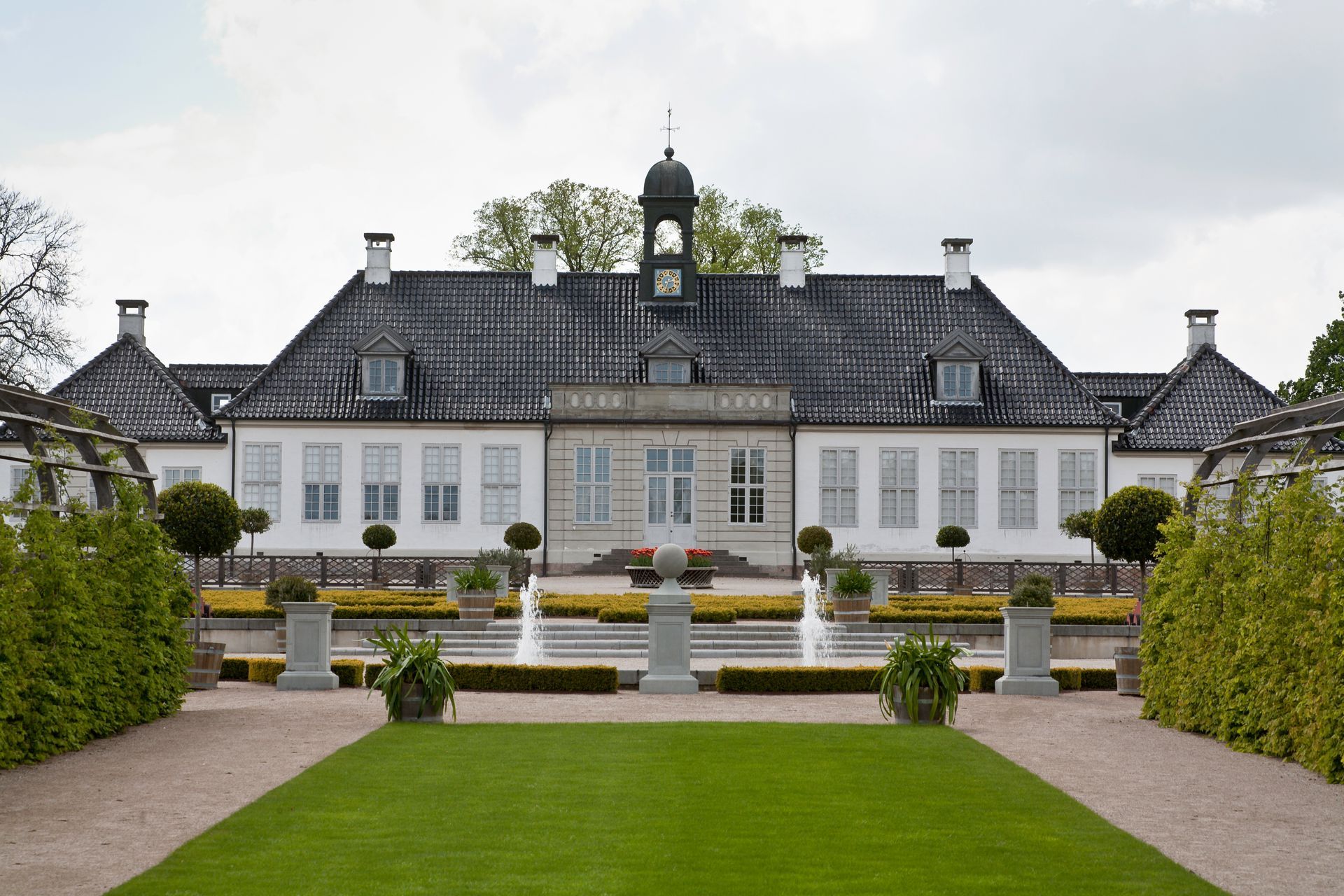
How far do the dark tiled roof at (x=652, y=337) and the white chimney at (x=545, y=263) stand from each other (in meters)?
0.25

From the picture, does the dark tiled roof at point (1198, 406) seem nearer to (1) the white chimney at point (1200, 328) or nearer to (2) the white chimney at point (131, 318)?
(1) the white chimney at point (1200, 328)

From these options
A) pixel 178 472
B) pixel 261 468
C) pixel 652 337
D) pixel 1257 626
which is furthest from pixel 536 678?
pixel 178 472

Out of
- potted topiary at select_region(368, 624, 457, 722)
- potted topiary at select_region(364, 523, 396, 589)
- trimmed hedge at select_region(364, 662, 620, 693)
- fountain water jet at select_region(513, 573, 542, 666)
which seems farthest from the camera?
potted topiary at select_region(364, 523, 396, 589)

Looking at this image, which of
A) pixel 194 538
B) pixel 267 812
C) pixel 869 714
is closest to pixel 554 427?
pixel 194 538

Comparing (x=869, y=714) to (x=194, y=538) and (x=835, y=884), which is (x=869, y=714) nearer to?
(x=835, y=884)

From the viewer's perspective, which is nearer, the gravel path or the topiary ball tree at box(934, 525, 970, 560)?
the gravel path

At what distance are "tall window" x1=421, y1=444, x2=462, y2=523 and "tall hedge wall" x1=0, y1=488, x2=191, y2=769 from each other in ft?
74.8

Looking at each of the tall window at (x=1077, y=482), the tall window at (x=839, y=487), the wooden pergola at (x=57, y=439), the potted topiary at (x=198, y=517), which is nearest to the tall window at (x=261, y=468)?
the tall window at (x=839, y=487)

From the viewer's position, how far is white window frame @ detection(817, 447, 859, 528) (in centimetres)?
3950

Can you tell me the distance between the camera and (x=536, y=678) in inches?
758

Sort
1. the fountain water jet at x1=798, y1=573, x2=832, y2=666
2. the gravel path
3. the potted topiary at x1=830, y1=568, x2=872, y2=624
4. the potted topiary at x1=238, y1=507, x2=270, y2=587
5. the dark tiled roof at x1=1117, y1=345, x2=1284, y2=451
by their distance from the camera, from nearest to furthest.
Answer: the gravel path < the fountain water jet at x1=798, y1=573, x2=832, y2=666 < the potted topiary at x1=830, y1=568, x2=872, y2=624 < the potted topiary at x1=238, y1=507, x2=270, y2=587 < the dark tiled roof at x1=1117, y1=345, x2=1284, y2=451

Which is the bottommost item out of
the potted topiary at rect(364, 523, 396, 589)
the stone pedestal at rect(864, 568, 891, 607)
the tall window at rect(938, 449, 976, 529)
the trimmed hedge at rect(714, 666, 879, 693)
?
the trimmed hedge at rect(714, 666, 879, 693)

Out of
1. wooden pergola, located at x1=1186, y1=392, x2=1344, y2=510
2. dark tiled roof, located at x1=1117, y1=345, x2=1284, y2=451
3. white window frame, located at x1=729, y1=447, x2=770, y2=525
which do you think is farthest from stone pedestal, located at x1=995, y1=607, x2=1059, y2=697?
dark tiled roof, located at x1=1117, y1=345, x2=1284, y2=451

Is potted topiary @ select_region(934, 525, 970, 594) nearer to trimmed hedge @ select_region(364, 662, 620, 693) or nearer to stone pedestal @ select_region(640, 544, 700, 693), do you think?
stone pedestal @ select_region(640, 544, 700, 693)
